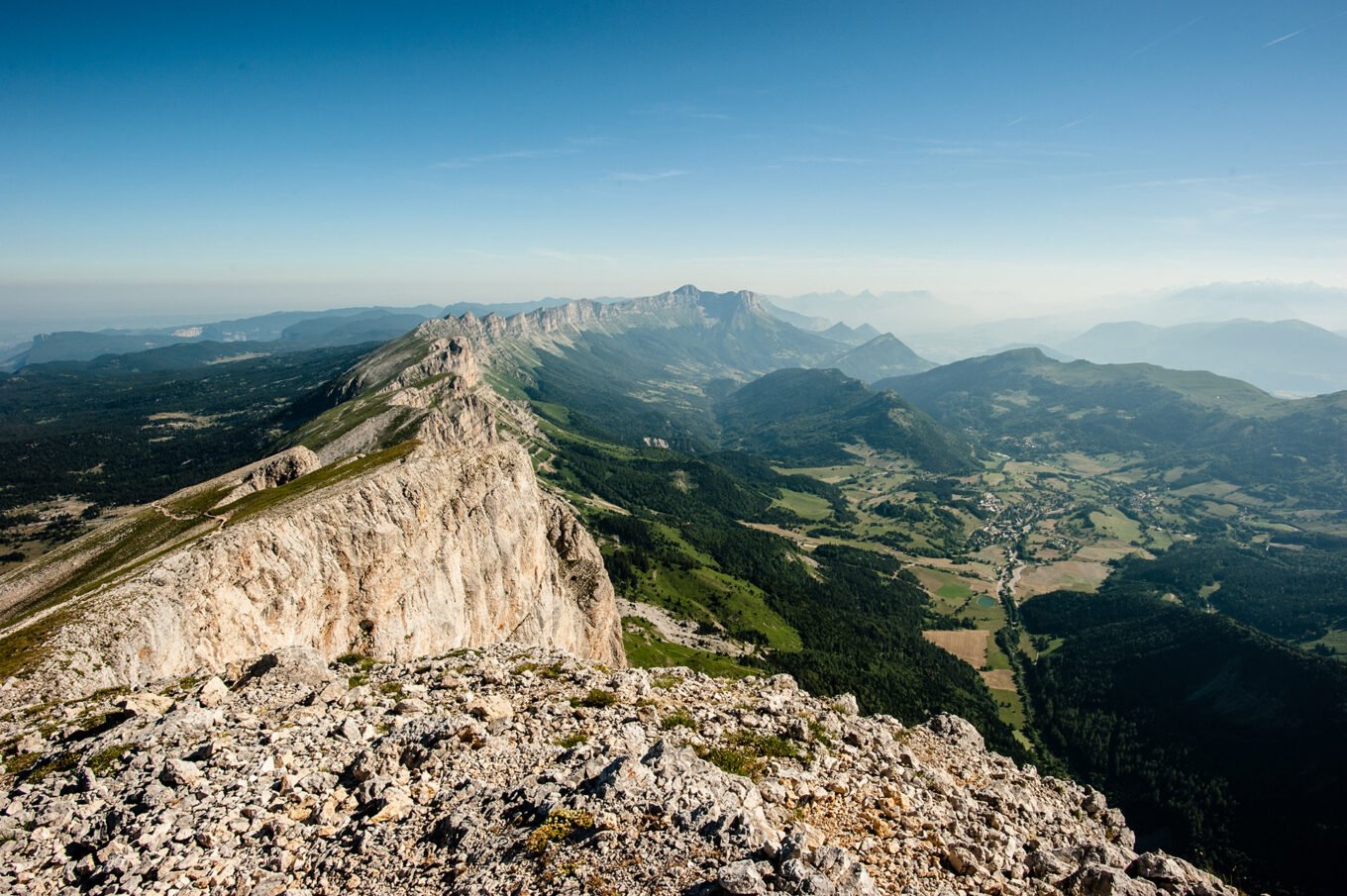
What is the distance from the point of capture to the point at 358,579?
155ft

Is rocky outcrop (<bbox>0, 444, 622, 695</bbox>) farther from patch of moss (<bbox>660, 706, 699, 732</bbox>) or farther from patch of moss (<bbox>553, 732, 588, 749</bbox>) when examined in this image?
patch of moss (<bbox>660, 706, 699, 732</bbox>)

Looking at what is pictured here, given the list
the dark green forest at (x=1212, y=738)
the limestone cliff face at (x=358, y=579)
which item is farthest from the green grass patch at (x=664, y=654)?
the dark green forest at (x=1212, y=738)

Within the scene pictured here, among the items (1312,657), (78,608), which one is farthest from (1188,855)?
(78,608)

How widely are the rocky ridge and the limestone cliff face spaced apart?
1207cm

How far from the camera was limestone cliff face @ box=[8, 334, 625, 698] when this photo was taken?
33347mm

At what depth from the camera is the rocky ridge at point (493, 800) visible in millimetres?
13977

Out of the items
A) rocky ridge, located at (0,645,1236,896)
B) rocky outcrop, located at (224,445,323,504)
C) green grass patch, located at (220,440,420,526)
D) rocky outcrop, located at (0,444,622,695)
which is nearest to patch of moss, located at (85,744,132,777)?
rocky ridge, located at (0,645,1236,896)

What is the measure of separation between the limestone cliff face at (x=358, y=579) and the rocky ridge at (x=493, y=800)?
12068 mm

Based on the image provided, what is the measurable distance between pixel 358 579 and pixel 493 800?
36736 mm

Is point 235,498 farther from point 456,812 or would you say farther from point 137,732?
point 456,812

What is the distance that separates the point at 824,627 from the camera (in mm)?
181875

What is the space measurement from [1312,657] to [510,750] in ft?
695

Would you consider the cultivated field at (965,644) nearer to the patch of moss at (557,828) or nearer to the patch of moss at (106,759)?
the patch of moss at (557,828)

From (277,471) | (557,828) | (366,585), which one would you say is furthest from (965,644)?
Answer: (557,828)
